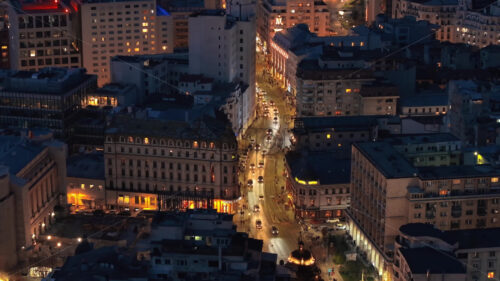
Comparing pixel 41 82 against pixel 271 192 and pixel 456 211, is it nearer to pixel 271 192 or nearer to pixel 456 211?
pixel 271 192

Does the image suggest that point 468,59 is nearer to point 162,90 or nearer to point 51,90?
point 162,90

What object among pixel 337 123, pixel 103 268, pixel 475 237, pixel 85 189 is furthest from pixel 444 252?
pixel 85 189

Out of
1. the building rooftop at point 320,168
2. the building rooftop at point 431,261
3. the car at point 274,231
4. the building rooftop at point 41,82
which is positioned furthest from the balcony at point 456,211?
the building rooftop at point 41,82

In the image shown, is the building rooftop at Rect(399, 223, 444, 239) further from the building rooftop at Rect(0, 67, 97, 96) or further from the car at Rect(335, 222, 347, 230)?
the building rooftop at Rect(0, 67, 97, 96)

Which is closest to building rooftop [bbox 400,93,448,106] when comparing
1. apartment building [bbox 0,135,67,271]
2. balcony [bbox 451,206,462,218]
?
balcony [bbox 451,206,462,218]

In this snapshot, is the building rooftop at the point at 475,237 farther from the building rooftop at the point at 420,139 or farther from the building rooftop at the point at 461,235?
the building rooftop at the point at 420,139

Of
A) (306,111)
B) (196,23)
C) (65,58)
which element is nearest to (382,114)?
(306,111)
